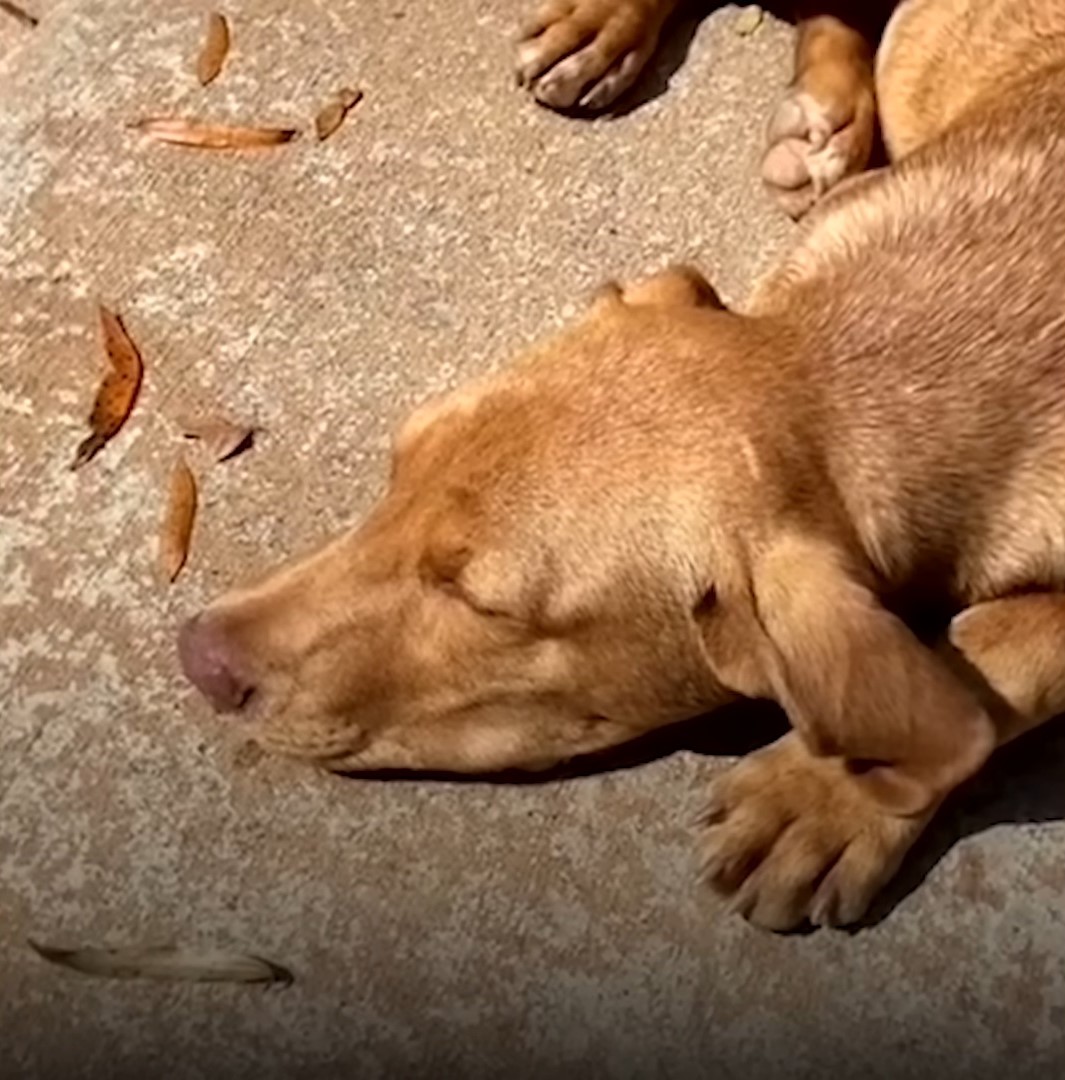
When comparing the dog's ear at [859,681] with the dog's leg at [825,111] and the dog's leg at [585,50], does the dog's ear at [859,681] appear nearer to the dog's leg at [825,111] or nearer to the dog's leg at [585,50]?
the dog's leg at [825,111]

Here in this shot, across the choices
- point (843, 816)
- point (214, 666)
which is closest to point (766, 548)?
point (843, 816)

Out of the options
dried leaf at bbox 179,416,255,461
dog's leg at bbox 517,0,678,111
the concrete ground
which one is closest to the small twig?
the concrete ground

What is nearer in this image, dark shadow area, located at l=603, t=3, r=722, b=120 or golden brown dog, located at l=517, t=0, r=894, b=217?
golden brown dog, located at l=517, t=0, r=894, b=217

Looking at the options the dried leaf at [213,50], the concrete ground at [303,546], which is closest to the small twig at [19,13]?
the concrete ground at [303,546]

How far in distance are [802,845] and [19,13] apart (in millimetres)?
2226

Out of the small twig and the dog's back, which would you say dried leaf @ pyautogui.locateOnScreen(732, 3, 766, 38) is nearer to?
the dog's back

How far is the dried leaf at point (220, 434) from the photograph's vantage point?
4035mm

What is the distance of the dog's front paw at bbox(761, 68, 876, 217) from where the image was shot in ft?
14.1

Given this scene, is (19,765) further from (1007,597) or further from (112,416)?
(1007,597)

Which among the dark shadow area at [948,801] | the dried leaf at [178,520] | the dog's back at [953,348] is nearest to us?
the dog's back at [953,348]

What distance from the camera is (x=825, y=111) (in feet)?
14.2

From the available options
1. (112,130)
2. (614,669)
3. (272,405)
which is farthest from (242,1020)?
(112,130)

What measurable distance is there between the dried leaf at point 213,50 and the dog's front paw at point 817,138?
3.23 ft

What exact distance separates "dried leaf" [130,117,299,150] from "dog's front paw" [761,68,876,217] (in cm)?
84
